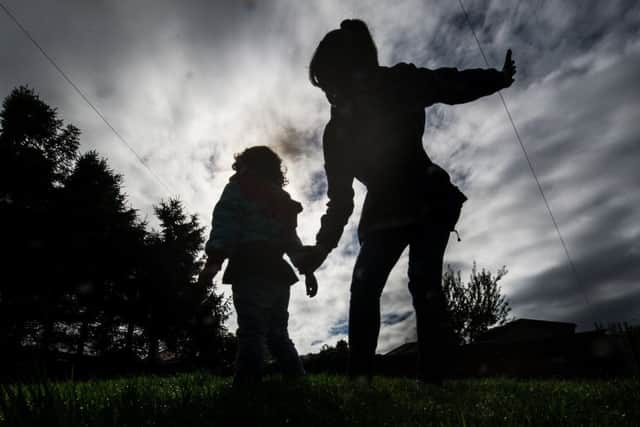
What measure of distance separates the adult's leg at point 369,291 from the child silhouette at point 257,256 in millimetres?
682

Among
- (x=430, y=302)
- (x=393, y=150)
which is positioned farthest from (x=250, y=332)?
(x=393, y=150)

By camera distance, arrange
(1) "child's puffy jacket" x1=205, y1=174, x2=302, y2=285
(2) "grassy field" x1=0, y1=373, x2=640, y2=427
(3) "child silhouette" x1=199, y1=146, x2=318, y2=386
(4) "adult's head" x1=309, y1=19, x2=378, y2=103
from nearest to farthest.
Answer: (2) "grassy field" x1=0, y1=373, x2=640, y2=427 < (4) "adult's head" x1=309, y1=19, x2=378, y2=103 < (3) "child silhouette" x1=199, y1=146, x2=318, y2=386 < (1) "child's puffy jacket" x1=205, y1=174, x2=302, y2=285

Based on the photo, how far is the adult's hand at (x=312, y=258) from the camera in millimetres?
2814

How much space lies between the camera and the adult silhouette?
8.70 ft

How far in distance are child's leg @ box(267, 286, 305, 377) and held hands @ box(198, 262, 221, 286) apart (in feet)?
1.98

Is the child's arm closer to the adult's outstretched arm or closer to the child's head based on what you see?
the child's head

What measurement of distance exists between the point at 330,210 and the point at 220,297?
21.9 metres

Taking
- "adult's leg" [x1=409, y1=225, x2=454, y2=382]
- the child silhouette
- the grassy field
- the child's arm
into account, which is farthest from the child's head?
the grassy field

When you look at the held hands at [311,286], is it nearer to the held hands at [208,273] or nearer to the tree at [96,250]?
the held hands at [208,273]

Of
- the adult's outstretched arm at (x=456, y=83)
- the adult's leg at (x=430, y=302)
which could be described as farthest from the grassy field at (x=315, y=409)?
the adult's outstretched arm at (x=456, y=83)

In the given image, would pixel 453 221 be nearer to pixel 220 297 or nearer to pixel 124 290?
pixel 124 290

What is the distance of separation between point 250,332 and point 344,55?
2.48 m

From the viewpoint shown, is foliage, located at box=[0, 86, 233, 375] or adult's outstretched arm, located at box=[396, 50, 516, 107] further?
foliage, located at box=[0, 86, 233, 375]

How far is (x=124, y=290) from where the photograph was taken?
62.2 feet
